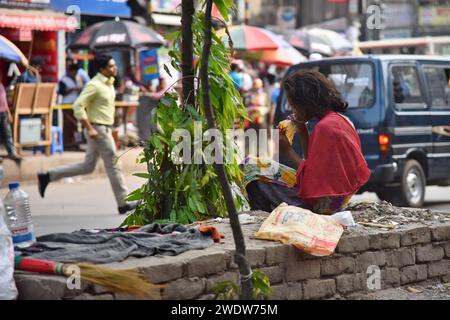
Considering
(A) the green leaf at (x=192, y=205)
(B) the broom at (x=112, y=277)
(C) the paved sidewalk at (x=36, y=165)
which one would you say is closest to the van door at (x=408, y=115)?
(C) the paved sidewalk at (x=36, y=165)

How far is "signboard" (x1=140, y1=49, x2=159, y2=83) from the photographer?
2109cm

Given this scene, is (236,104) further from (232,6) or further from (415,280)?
(415,280)

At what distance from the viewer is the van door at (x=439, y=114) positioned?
42.7 feet

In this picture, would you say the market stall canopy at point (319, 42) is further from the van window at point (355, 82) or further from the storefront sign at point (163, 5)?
the van window at point (355, 82)

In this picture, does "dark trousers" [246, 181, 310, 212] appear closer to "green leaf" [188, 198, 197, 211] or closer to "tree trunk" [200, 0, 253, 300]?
"green leaf" [188, 198, 197, 211]

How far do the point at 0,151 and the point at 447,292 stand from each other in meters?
11.9

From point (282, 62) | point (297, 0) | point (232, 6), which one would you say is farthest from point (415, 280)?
point (297, 0)

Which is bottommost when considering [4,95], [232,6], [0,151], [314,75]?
[0,151]

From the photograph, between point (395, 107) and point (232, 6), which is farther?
point (395, 107)

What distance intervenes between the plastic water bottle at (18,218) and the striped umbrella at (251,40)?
1498 centimetres

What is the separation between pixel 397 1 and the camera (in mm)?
43719

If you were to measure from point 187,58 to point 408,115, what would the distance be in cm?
617
